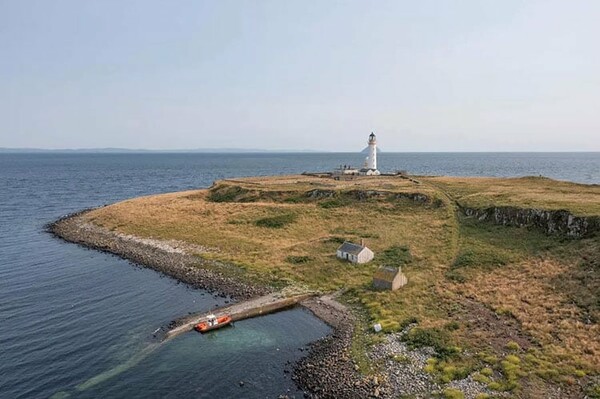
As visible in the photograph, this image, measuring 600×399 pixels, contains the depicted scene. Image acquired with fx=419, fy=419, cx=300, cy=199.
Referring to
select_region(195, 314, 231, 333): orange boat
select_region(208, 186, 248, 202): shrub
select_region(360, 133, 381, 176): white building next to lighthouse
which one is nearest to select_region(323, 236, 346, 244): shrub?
select_region(195, 314, 231, 333): orange boat

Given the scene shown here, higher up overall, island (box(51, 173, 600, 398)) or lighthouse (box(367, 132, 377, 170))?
lighthouse (box(367, 132, 377, 170))

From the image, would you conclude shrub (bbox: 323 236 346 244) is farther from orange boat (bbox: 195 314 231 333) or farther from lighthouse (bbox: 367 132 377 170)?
lighthouse (bbox: 367 132 377 170)

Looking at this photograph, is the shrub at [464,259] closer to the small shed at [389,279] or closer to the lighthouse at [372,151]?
the small shed at [389,279]

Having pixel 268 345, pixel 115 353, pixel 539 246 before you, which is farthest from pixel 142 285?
pixel 539 246

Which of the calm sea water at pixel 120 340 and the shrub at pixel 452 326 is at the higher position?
the shrub at pixel 452 326

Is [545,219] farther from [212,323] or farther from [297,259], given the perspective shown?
[212,323]

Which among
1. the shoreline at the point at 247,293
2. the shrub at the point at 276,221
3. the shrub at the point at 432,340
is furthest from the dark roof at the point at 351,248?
the shrub at the point at 276,221

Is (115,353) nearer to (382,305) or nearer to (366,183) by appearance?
(382,305)

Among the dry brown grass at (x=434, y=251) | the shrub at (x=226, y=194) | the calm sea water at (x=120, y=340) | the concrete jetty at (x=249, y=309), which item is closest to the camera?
the calm sea water at (x=120, y=340)
